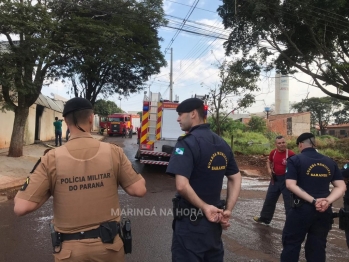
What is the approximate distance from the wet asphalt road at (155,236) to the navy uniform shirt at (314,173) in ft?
4.48

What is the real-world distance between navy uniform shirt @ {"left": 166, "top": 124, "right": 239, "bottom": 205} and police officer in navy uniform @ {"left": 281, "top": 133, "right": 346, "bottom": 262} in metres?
1.33

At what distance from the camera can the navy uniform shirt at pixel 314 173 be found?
11.9 feet

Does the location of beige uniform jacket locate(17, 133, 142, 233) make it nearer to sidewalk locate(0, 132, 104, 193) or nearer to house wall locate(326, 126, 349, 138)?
sidewalk locate(0, 132, 104, 193)

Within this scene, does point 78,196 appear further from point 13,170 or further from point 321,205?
point 13,170

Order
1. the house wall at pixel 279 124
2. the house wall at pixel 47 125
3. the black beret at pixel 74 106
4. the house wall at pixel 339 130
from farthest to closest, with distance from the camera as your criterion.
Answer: the house wall at pixel 339 130, the house wall at pixel 279 124, the house wall at pixel 47 125, the black beret at pixel 74 106

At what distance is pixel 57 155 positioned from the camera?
2199 millimetres

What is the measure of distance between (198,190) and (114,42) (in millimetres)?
13239

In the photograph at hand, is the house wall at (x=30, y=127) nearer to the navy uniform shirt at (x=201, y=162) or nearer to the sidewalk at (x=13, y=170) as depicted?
the sidewalk at (x=13, y=170)

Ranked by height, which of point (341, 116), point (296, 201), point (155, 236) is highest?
point (341, 116)

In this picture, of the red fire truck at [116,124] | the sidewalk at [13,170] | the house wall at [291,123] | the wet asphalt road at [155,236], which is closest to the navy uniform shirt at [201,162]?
the wet asphalt road at [155,236]

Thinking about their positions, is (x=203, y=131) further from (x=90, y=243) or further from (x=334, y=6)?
(x=334, y=6)

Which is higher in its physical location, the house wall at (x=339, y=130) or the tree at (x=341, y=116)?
the tree at (x=341, y=116)

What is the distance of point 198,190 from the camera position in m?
2.67

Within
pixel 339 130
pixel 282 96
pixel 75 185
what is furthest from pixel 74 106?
pixel 282 96
